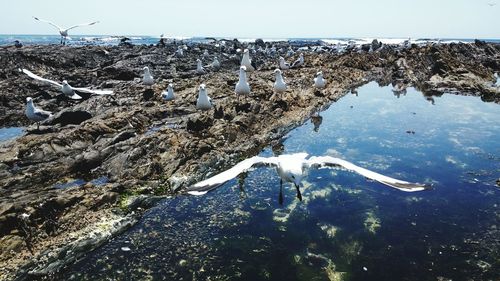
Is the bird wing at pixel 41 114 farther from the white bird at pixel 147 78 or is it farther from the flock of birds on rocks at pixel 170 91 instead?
the white bird at pixel 147 78

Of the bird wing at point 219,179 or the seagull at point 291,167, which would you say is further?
the seagull at point 291,167

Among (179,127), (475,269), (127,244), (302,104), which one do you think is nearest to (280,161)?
(127,244)

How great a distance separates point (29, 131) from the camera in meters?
11.6

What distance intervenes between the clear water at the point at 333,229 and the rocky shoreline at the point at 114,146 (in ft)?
2.05

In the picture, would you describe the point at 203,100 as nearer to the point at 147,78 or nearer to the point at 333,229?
the point at 147,78

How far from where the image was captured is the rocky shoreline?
6.56m

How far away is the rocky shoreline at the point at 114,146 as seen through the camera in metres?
6.56

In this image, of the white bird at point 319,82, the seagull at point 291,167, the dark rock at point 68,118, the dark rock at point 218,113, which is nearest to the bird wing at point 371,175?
the seagull at point 291,167

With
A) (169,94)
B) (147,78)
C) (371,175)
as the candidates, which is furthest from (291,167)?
(147,78)

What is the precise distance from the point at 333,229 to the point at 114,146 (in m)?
6.04

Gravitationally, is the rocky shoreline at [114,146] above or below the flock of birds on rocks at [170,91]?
below

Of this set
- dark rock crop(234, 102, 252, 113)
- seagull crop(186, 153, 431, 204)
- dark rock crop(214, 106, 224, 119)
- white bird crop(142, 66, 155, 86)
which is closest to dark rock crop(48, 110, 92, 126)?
dark rock crop(214, 106, 224, 119)

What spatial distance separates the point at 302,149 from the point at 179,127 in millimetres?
4008

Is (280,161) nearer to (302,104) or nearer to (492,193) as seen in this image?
(492,193)
